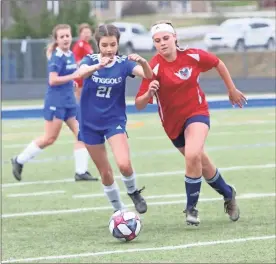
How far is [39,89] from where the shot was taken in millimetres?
31047

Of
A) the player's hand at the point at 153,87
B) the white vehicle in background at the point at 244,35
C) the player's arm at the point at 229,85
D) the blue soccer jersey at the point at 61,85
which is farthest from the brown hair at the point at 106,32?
the white vehicle in background at the point at 244,35

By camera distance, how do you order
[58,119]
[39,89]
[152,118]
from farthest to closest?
[39,89] < [152,118] < [58,119]

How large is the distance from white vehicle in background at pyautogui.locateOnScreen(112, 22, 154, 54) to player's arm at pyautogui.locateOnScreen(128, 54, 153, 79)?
26.4 meters

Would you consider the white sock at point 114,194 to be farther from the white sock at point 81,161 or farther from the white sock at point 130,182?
the white sock at point 81,161

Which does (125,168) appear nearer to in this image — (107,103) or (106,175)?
(106,175)

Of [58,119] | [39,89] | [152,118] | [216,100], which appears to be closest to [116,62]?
[58,119]

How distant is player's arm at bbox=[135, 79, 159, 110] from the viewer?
27.9 feet

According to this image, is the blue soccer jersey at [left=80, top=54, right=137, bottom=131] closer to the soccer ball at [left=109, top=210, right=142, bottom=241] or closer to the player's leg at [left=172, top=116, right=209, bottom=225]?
the player's leg at [left=172, top=116, right=209, bottom=225]

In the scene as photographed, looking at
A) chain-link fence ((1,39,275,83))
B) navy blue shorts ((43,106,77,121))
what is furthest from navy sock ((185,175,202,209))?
chain-link fence ((1,39,275,83))

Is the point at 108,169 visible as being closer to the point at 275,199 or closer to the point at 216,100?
the point at 275,199

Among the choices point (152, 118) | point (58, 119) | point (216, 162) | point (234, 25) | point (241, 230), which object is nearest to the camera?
point (241, 230)

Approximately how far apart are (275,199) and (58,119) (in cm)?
316

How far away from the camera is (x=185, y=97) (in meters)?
8.91

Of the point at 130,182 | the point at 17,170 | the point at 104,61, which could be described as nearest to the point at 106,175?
the point at 130,182
